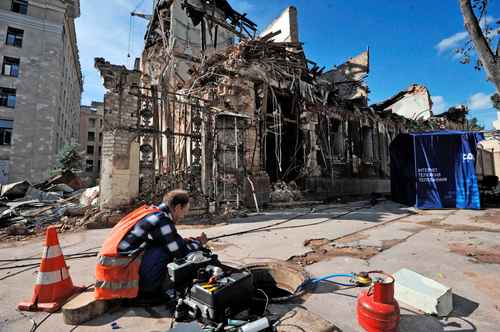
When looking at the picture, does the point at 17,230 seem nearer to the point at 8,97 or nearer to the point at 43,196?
the point at 43,196

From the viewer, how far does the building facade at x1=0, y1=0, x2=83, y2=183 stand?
20.7 meters

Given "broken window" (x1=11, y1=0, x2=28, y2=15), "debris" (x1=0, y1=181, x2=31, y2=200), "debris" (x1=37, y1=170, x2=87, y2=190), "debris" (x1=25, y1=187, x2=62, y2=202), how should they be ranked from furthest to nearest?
"broken window" (x1=11, y1=0, x2=28, y2=15), "debris" (x1=37, y1=170, x2=87, y2=190), "debris" (x1=0, y1=181, x2=31, y2=200), "debris" (x1=25, y1=187, x2=62, y2=202)

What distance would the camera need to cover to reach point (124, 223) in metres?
2.15

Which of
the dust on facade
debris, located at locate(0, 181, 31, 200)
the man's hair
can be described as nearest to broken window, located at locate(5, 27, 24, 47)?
the dust on facade

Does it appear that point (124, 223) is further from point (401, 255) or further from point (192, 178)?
point (192, 178)

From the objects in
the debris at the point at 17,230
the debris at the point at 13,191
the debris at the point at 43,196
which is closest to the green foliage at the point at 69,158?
the debris at the point at 13,191

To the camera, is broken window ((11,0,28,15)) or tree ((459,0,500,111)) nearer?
tree ((459,0,500,111))

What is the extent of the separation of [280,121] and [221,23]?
1006cm

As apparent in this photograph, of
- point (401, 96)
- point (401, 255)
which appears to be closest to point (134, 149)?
point (401, 255)

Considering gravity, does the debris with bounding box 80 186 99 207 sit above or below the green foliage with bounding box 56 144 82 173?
below

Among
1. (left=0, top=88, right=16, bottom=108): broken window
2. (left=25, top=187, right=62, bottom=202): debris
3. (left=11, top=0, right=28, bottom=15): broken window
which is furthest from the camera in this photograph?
(left=11, top=0, right=28, bottom=15): broken window

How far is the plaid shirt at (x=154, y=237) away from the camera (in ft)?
6.70

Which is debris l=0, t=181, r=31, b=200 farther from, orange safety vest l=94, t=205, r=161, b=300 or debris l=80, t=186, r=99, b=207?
orange safety vest l=94, t=205, r=161, b=300

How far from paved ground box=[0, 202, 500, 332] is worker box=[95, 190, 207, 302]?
0.64 feet
